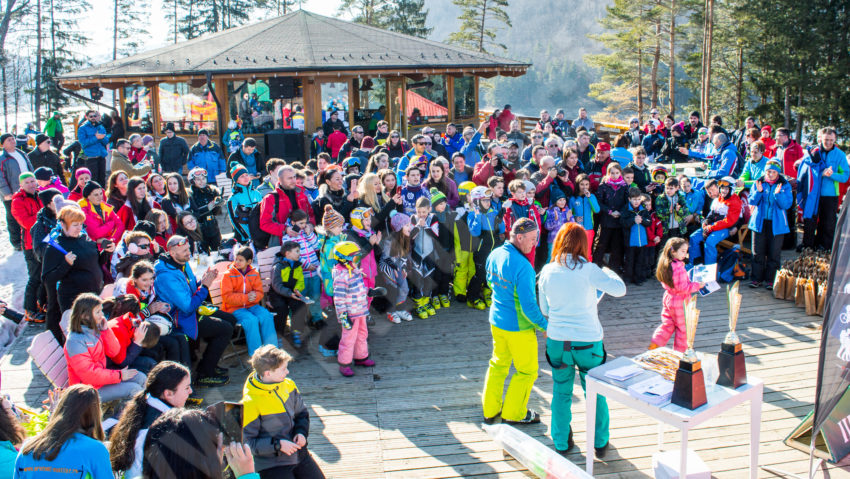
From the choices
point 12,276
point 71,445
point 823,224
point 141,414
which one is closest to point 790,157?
point 823,224

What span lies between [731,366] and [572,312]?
106 cm

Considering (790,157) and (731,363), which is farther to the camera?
(790,157)

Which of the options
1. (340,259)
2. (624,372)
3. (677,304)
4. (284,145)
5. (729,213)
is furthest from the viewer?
(284,145)

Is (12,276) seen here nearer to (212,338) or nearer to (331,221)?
(212,338)

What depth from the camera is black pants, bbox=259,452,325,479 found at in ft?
13.1

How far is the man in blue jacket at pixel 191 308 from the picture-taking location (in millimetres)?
5914

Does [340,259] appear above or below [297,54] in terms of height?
below

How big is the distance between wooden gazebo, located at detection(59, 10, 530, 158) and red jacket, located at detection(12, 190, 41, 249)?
8.51 metres

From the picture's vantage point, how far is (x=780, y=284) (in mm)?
8164

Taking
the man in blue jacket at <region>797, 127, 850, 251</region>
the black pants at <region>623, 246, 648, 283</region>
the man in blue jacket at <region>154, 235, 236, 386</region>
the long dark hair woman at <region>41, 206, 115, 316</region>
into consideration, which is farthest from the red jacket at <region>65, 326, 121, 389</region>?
the man in blue jacket at <region>797, 127, 850, 251</region>

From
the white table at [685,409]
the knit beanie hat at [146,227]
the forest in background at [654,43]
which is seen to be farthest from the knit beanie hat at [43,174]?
the forest in background at [654,43]

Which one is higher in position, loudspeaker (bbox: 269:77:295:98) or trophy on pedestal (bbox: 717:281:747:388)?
loudspeaker (bbox: 269:77:295:98)

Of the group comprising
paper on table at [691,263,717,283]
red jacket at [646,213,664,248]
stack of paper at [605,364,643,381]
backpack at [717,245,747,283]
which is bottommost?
stack of paper at [605,364,643,381]

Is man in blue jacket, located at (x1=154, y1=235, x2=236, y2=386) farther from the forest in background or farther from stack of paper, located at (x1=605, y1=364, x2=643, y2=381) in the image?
the forest in background
